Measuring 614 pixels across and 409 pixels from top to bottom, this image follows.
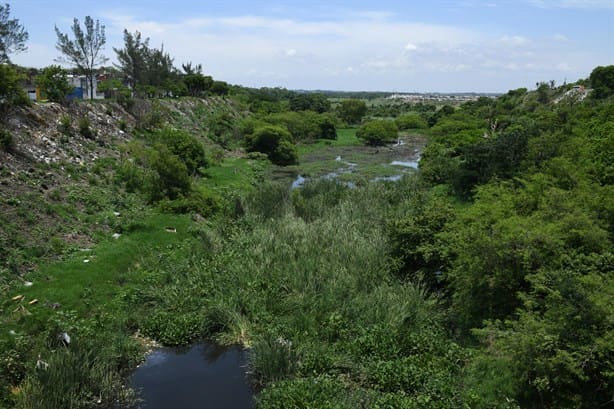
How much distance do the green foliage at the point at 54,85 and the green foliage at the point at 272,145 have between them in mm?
19992

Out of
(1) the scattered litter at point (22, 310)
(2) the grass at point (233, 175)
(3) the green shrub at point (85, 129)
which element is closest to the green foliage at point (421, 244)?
(1) the scattered litter at point (22, 310)

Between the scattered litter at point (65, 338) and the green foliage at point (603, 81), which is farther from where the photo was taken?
the green foliage at point (603, 81)

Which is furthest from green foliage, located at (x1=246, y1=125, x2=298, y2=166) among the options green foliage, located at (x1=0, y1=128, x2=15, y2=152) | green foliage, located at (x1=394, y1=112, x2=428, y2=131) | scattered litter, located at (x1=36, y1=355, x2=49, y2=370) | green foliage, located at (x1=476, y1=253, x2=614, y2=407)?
green foliage, located at (x1=394, y1=112, x2=428, y2=131)

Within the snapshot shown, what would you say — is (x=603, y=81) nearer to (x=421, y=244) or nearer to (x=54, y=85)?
(x=421, y=244)

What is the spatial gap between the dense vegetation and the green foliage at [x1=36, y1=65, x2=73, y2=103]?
3.63 metres

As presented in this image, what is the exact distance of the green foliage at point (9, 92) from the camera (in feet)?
73.4

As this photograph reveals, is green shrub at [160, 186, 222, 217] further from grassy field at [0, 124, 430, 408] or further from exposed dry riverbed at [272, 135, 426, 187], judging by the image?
exposed dry riverbed at [272, 135, 426, 187]

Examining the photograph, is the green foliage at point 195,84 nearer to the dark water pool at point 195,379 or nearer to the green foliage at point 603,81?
the green foliage at point 603,81

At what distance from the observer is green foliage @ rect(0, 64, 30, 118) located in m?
22.4

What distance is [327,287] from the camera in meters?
15.7

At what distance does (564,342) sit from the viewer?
32.7 feet

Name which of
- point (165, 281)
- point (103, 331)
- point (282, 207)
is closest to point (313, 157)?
point (282, 207)

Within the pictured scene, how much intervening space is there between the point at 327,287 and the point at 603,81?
50.7m

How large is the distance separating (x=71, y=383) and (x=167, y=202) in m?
13.6
